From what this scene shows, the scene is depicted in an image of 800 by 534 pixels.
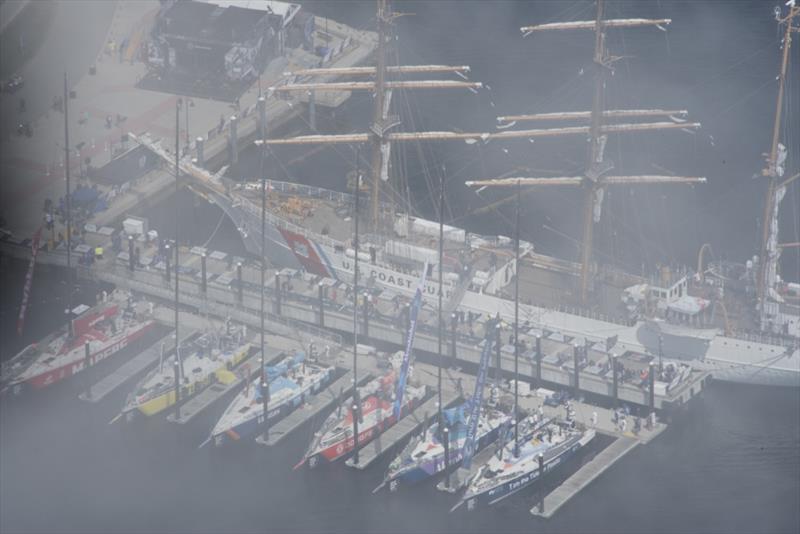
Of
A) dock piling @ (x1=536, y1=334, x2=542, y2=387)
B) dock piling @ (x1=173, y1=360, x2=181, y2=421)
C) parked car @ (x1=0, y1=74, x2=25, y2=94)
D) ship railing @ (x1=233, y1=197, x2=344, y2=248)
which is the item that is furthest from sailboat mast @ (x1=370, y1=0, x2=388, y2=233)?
parked car @ (x1=0, y1=74, x2=25, y2=94)

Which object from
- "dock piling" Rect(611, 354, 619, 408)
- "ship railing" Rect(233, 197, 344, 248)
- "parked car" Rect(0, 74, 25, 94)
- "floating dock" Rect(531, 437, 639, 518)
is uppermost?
"parked car" Rect(0, 74, 25, 94)

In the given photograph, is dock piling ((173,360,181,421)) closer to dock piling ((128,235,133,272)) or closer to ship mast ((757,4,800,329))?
dock piling ((128,235,133,272))

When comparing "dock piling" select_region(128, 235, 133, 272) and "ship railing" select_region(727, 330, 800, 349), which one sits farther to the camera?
"dock piling" select_region(128, 235, 133, 272)

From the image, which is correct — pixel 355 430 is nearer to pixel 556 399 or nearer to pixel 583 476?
pixel 583 476

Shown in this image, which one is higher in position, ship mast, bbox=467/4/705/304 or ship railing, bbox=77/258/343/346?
ship mast, bbox=467/4/705/304

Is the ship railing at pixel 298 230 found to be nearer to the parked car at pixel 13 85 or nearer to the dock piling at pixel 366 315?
the dock piling at pixel 366 315

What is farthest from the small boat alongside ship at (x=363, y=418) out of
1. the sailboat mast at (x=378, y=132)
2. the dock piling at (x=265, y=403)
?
the sailboat mast at (x=378, y=132)
